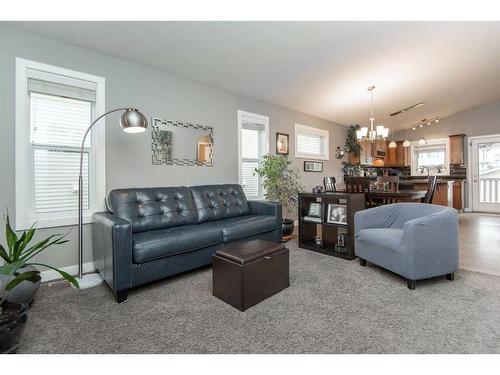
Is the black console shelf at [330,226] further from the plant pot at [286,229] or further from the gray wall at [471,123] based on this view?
the gray wall at [471,123]

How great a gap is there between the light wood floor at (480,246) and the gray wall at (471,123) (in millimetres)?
2900

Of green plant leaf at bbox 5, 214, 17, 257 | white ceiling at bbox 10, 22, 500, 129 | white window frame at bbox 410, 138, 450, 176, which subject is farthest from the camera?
white window frame at bbox 410, 138, 450, 176

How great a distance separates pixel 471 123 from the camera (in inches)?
272

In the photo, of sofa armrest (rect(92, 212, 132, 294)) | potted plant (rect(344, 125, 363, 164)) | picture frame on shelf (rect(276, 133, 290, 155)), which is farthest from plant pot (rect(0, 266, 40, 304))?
potted plant (rect(344, 125, 363, 164))

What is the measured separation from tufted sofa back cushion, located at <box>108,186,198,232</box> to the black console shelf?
1.53m

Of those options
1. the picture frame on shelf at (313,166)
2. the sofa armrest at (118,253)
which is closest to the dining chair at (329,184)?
the picture frame on shelf at (313,166)

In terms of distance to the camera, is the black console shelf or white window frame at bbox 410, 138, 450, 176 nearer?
the black console shelf

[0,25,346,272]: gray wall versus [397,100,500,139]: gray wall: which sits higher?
[397,100,500,139]: gray wall

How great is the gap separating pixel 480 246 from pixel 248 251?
3.49 metres

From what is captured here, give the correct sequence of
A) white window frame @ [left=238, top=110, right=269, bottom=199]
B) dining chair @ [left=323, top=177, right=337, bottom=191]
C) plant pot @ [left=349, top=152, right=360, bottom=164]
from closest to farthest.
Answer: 1. white window frame @ [left=238, top=110, right=269, bottom=199]
2. dining chair @ [left=323, top=177, right=337, bottom=191]
3. plant pot @ [left=349, top=152, right=360, bottom=164]

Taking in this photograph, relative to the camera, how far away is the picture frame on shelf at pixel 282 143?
4.80 m

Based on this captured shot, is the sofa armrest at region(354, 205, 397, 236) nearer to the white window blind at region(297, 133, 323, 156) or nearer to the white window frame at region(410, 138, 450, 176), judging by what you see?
the white window blind at region(297, 133, 323, 156)

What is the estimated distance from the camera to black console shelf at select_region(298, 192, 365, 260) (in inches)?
115
